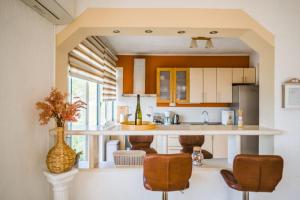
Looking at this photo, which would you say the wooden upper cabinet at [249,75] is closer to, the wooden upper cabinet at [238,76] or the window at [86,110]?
the wooden upper cabinet at [238,76]

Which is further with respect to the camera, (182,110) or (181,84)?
(182,110)

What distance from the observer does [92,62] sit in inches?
145

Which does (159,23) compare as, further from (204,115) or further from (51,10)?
(204,115)

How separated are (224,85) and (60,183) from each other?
15.3 ft

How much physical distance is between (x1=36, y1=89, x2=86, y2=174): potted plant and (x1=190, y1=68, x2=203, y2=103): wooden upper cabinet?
4073mm

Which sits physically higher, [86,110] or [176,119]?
[86,110]

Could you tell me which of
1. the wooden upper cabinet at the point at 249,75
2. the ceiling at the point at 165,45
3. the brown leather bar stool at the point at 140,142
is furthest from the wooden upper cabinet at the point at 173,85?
the brown leather bar stool at the point at 140,142

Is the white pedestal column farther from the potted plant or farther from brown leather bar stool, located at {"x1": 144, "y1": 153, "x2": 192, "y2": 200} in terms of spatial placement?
brown leather bar stool, located at {"x1": 144, "y1": 153, "x2": 192, "y2": 200}

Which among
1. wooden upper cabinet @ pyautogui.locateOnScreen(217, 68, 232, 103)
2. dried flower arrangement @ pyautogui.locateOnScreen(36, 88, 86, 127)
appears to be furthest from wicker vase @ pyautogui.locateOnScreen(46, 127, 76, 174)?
wooden upper cabinet @ pyautogui.locateOnScreen(217, 68, 232, 103)

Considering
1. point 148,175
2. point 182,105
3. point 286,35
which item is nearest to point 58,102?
point 148,175

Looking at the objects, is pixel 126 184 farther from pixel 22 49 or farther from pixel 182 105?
pixel 182 105

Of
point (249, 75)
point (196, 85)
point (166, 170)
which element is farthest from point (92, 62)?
point (249, 75)

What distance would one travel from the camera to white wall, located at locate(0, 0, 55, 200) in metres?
1.77

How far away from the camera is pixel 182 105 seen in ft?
20.4
